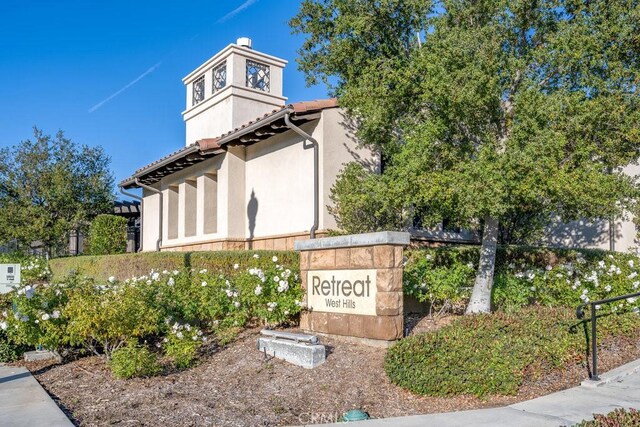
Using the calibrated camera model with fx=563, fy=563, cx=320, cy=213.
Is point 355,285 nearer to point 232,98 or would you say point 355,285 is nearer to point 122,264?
point 122,264

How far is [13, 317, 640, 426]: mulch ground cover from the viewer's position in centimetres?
538

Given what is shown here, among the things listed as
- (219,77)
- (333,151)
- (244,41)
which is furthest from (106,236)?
(333,151)

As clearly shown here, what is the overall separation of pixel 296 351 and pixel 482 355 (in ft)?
7.43

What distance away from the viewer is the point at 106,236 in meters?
21.4

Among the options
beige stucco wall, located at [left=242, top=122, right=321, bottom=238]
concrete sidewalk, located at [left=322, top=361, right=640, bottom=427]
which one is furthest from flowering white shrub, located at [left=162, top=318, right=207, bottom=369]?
beige stucco wall, located at [left=242, top=122, right=321, bottom=238]

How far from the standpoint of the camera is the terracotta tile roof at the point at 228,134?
40.8 feet

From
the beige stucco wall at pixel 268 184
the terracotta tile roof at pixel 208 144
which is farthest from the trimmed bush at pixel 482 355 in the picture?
the terracotta tile roof at pixel 208 144

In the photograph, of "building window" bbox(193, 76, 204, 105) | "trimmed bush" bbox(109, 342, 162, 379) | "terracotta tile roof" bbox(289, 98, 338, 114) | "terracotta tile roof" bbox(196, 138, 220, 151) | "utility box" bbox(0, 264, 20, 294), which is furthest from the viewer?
"building window" bbox(193, 76, 204, 105)

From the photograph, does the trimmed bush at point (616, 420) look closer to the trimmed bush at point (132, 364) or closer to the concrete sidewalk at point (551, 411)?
the concrete sidewalk at point (551, 411)

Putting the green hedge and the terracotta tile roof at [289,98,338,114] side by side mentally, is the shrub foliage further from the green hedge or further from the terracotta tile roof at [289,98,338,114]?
the terracotta tile roof at [289,98,338,114]

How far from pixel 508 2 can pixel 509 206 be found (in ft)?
11.4

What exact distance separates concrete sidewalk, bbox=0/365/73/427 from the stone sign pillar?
12.4 ft

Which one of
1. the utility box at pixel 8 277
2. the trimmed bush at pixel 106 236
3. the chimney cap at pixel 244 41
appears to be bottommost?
the utility box at pixel 8 277

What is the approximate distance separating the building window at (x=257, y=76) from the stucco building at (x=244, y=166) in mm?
35
